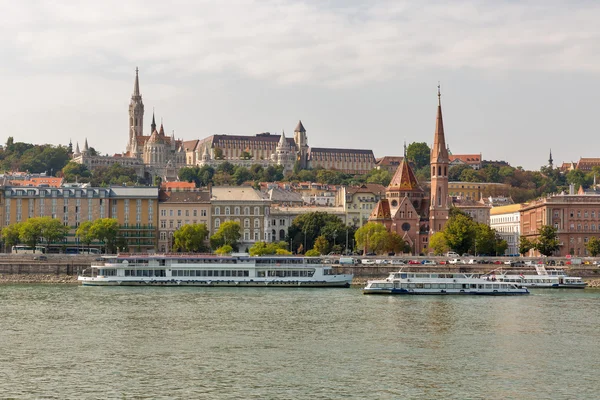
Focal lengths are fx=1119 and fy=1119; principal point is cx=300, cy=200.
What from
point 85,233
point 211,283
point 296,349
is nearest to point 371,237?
point 85,233

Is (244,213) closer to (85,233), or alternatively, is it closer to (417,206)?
(85,233)

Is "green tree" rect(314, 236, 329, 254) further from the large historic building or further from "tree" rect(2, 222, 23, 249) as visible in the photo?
"tree" rect(2, 222, 23, 249)

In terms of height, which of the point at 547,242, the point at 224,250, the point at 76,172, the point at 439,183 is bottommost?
the point at 224,250

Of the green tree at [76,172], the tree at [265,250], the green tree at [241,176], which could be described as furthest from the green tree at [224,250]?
→ the green tree at [241,176]

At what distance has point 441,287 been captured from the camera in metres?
69.8

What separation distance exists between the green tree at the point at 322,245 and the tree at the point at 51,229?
23595mm

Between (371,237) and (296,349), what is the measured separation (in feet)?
199

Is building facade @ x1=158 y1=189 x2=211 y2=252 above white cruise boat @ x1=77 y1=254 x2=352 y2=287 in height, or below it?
above

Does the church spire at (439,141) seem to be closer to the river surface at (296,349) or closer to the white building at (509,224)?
the white building at (509,224)

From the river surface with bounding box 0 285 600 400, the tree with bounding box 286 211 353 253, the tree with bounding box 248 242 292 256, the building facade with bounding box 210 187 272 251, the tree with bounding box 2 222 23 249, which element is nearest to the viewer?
the river surface with bounding box 0 285 600 400

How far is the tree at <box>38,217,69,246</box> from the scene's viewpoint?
99562 mm

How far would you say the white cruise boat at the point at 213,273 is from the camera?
7594 cm

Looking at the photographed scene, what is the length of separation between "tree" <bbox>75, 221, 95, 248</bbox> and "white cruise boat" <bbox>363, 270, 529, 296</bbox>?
124ft

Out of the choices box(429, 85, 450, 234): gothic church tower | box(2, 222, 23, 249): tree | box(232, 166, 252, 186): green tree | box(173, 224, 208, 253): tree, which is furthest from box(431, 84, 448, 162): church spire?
box(232, 166, 252, 186): green tree
